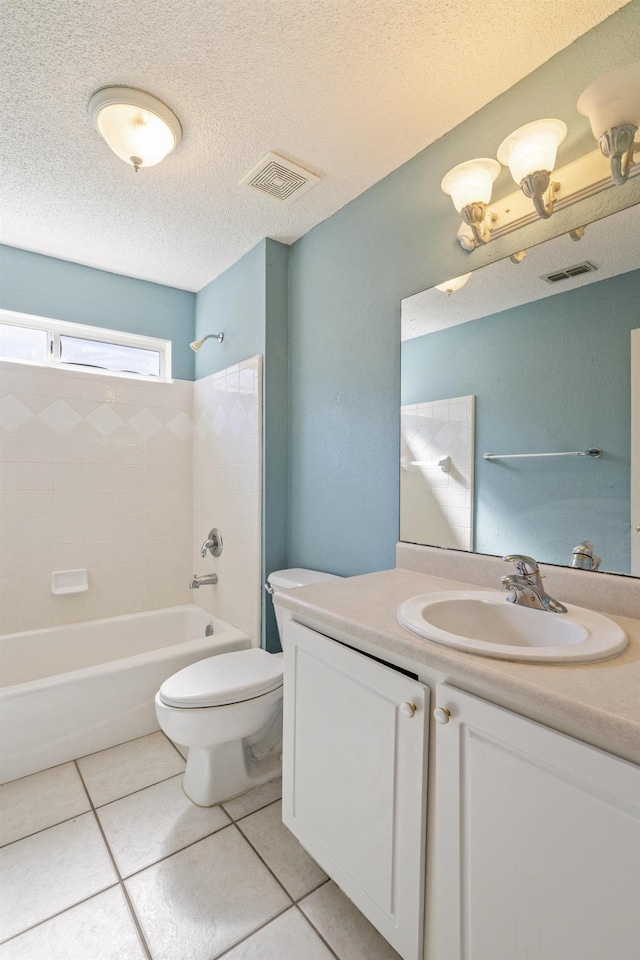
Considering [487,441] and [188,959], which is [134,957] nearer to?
[188,959]

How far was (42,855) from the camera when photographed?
143 centimetres

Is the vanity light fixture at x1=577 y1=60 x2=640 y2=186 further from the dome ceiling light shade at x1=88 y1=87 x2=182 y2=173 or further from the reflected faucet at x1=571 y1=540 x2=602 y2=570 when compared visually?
the dome ceiling light shade at x1=88 y1=87 x2=182 y2=173

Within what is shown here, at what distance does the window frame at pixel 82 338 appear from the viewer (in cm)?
248

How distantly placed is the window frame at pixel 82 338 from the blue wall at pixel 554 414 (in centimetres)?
209

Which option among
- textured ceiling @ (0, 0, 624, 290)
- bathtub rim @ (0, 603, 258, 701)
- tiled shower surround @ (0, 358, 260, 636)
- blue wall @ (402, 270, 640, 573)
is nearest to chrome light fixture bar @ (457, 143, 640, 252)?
blue wall @ (402, 270, 640, 573)

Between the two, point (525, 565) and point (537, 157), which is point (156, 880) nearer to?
point (525, 565)

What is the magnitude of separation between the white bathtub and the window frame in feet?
4.83

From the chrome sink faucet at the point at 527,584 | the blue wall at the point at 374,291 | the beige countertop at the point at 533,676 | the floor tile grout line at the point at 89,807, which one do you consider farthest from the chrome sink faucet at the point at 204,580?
the chrome sink faucet at the point at 527,584

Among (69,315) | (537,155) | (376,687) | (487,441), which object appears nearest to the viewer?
(376,687)

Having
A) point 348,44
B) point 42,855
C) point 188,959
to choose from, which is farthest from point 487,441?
point 42,855

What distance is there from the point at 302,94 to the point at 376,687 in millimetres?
1759

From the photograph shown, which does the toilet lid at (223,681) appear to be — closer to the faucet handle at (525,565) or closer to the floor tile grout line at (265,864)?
the floor tile grout line at (265,864)

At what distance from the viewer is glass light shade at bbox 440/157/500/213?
1.32 metres

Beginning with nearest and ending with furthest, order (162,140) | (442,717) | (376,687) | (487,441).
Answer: (442,717)
(376,687)
(487,441)
(162,140)
